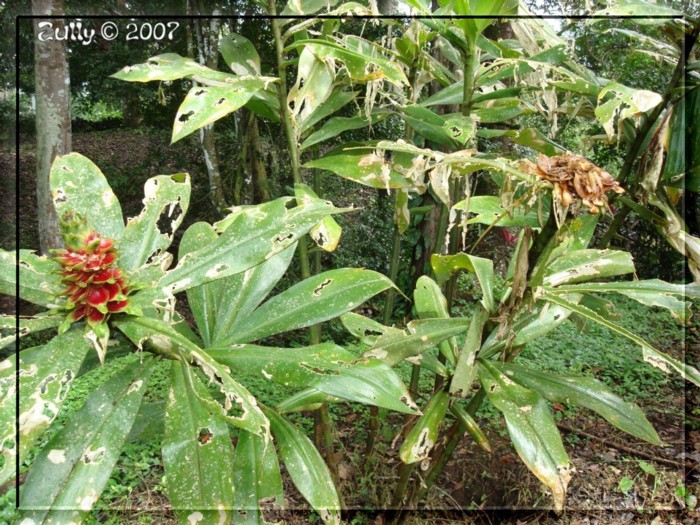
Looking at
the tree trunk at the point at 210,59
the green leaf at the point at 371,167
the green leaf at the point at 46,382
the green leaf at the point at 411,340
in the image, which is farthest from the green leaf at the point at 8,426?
the tree trunk at the point at 210,59

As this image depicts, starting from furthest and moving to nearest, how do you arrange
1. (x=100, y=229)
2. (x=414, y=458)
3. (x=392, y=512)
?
(x=392, y=512), (x=414, y=458), (x=100, y=229)

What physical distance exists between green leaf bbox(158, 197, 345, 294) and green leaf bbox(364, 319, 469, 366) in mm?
292

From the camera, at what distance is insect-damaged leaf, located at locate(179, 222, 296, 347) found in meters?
0.89

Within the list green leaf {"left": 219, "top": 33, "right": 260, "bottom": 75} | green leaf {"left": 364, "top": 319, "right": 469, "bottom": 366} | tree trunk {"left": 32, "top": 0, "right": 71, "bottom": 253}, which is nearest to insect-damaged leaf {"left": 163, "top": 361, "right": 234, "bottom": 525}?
green leaf {"left": 364, "top": 319, "right": 469, "bottom": 366}

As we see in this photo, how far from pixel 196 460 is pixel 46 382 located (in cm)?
23

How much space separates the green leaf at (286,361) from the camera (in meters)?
0.71

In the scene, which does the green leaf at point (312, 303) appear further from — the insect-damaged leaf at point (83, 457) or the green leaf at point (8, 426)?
the green leaf at point (8, 426)

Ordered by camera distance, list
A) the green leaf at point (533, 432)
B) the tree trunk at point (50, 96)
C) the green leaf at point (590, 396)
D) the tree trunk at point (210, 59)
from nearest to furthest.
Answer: the green leaf at point (533, 432), the green leaf at point (590, 396), the tree trunk at point (50, 96), the tree trunk at point (210, 59)

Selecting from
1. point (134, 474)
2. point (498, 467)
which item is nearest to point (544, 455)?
point (498, 467)

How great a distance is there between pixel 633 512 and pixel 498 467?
0.40 m

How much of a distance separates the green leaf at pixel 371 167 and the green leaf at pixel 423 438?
16.5 inches

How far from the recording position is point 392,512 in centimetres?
138

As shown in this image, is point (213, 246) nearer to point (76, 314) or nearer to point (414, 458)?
point (76, 314)

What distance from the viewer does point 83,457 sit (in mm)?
666
